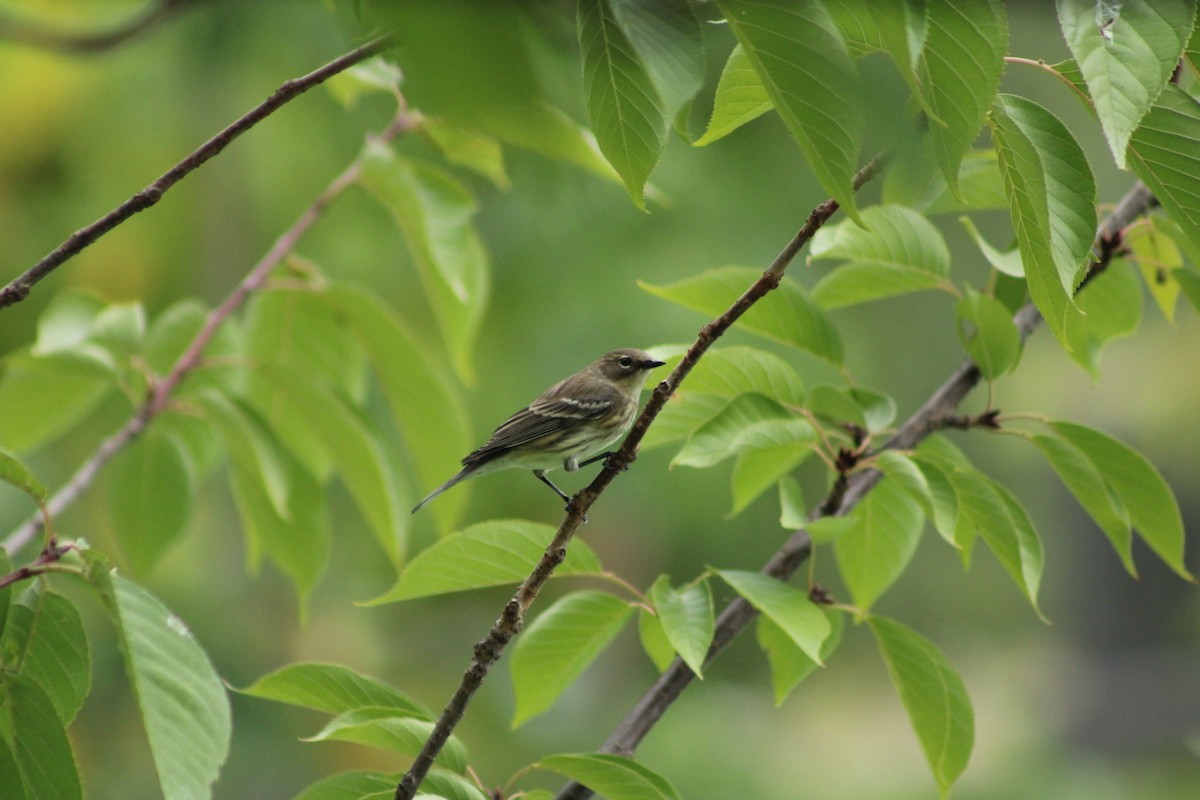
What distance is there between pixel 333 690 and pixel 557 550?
0.49 meters

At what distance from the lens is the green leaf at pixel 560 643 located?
79.2 inches

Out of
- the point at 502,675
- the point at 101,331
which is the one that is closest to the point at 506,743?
the point at 502,675

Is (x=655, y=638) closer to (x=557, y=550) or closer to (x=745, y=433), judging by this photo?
(x=745, y=433)

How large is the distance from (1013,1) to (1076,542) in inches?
693

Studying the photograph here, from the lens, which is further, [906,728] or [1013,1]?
[906,728]

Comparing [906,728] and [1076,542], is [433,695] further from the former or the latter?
[1076,542]

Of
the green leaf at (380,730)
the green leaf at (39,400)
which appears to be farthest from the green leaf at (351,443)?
the green leaf at (380,730)

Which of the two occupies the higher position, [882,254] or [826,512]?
[882,254]

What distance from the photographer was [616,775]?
1697 mm

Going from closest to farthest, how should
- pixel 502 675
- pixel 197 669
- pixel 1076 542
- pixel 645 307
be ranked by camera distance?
pixel 197 669
pixel 645 307
pixel 502 675
pixel 1076 542

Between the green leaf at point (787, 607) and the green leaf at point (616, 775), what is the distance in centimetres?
30

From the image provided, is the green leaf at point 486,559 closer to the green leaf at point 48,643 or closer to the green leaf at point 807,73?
the green leaf at point 48,643

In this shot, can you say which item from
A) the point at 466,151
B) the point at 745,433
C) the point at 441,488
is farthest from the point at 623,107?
the point at 441,488

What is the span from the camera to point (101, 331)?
2895mm
